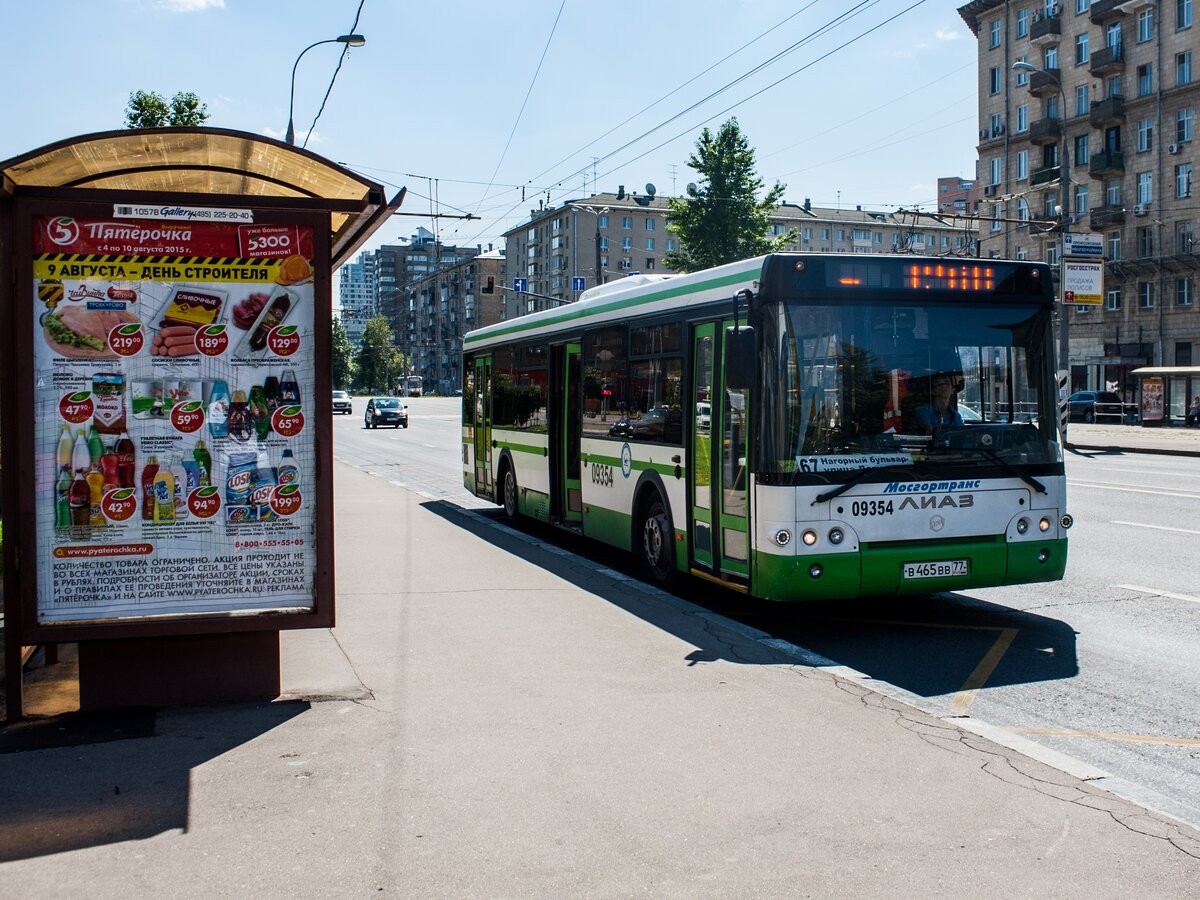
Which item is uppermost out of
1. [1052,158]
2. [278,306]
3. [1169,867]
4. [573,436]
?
[1052,158]

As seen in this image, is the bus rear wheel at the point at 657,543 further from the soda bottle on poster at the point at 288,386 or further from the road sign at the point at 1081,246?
the road sign at the point at 1081,246

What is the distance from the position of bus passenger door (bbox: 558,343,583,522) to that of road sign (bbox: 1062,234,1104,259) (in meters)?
22.7

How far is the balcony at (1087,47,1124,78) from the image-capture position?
5584 centimetres

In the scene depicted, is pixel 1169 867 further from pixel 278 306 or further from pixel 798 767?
pixel 278 306

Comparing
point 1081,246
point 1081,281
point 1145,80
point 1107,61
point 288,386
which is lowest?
point 288,386

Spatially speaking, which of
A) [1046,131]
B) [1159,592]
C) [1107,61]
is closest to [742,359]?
[1159,592]

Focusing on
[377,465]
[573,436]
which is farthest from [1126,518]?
[377,465]

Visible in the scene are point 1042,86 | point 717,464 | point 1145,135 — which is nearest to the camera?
point 717,464

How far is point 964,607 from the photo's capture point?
9.41 meters

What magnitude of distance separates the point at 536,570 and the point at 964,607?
3.73 m

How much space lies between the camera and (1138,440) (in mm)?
34750

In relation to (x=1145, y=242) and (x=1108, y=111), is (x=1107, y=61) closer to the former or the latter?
(x=1108, y=111)

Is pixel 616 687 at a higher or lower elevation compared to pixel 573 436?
lower

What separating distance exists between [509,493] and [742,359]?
7682 millimetres
